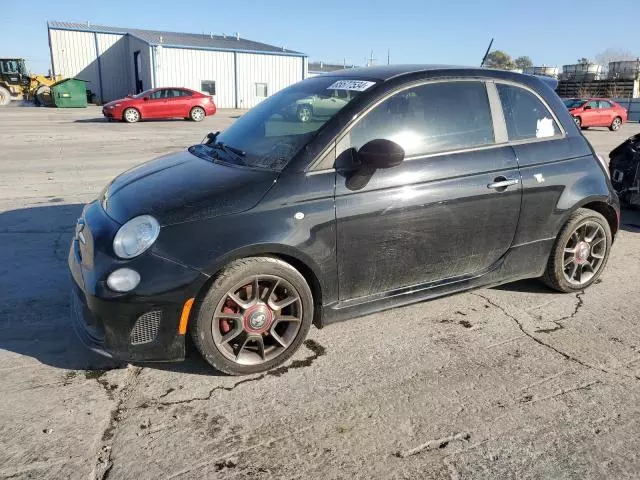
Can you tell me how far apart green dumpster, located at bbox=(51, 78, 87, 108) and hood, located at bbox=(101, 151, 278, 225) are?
31241 millimetres

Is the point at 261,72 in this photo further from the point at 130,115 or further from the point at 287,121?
the point at 287,121

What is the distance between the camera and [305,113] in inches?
141

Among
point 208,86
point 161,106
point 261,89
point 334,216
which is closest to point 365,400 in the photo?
point 334,216

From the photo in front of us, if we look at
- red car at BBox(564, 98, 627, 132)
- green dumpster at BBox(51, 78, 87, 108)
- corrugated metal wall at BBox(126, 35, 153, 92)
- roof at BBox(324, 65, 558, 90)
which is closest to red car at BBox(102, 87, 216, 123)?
green dumpster at BBox(51, 78, 87, 108)

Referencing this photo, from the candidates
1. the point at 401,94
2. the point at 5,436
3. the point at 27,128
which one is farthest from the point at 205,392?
the point at 27,128

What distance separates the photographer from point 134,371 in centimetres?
312

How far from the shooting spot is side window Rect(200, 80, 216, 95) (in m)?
36.2

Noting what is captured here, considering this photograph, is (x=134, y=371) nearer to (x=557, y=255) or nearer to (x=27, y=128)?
(x=557, y=255)

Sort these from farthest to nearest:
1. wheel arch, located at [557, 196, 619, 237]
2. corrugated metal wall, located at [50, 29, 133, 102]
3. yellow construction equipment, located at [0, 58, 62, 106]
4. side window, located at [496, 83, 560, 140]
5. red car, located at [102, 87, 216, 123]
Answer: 1. corrugated metal wall, located at [50, 29, 133, 102]
2. yellow construction equipment, located at [0, 58, 62, 106]
3. red car, located at [102, 87, 216, 123]
4. wheel arch, located at [557, 196, 619, 237]
5. side window, located at [496, 83, 560, 140]

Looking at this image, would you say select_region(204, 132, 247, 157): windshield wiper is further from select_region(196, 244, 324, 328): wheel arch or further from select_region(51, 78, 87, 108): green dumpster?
select_region(51, 78, 87, 108): green dumpster

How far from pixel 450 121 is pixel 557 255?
4.69ft

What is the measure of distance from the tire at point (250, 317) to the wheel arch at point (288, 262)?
3 cm

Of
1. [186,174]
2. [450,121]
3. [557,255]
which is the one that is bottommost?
[557,255]

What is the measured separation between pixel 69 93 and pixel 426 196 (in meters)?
32.6
